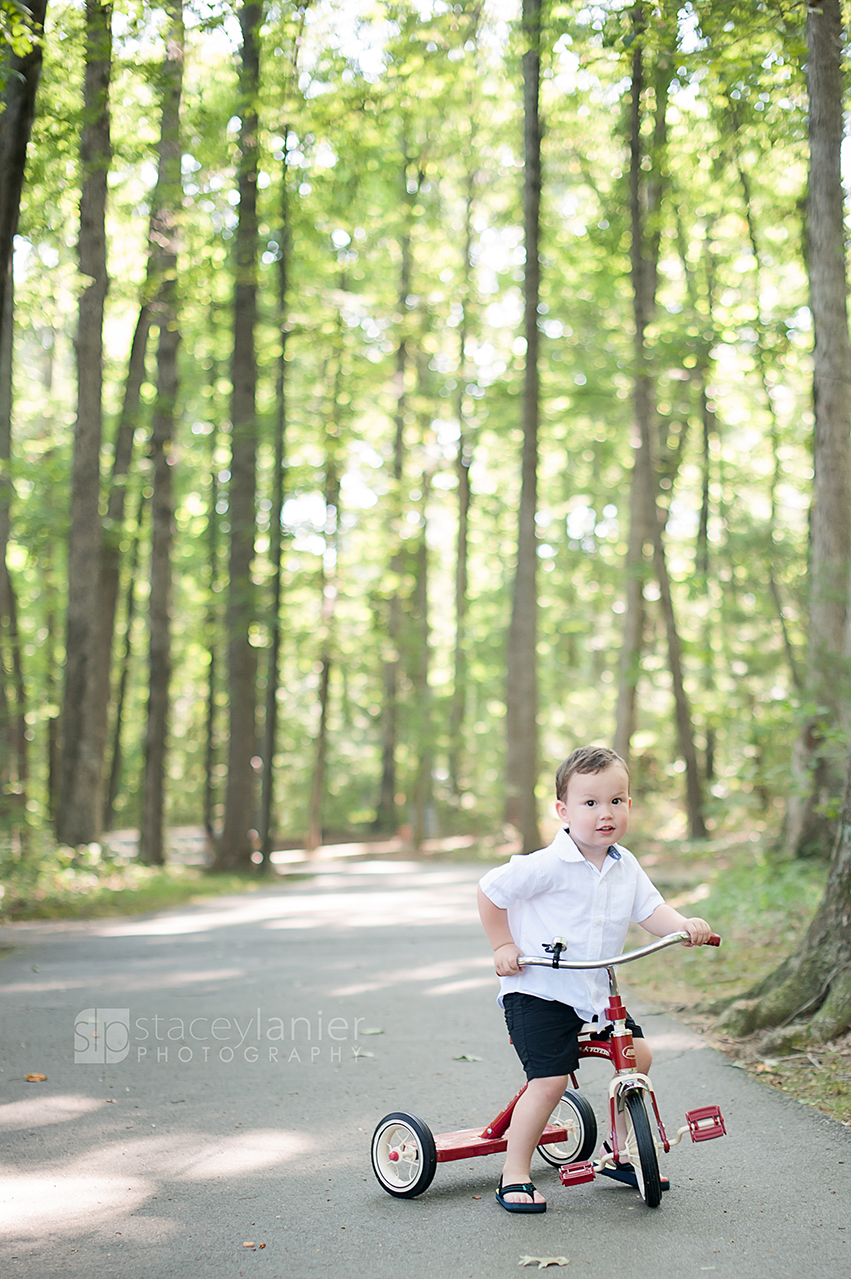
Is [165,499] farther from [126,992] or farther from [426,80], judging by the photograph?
[126,992]

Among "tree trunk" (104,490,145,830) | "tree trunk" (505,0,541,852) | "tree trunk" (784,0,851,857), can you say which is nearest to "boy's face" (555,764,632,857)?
"tree trunk" (784,0,851,857)

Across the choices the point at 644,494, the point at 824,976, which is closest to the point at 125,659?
the point at 644,494

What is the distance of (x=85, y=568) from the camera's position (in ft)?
52.2

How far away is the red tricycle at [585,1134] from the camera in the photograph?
11.5 ft

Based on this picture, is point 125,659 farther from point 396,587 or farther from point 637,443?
point 637,443

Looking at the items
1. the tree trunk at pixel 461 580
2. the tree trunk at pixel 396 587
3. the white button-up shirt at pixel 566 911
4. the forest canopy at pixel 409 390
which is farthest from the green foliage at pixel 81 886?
the tree trunk at pixel 461 580

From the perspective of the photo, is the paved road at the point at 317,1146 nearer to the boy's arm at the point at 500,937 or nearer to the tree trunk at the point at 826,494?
the boy's arm at the point at 500,937

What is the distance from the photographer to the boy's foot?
3561mm

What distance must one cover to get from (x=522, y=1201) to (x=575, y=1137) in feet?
1.66

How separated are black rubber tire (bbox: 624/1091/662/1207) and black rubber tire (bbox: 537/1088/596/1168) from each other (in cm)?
37

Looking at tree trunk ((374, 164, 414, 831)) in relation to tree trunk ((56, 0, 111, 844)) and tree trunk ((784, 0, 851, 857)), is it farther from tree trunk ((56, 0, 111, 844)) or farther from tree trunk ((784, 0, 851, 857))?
tree trunk ((784, 0, 851, 857))

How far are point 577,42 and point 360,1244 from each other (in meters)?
9.60

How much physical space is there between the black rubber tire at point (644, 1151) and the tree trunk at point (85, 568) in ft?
44.1

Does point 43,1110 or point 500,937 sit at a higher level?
point 500,937
